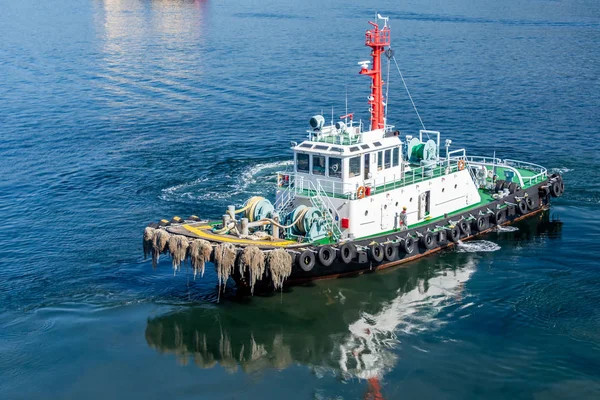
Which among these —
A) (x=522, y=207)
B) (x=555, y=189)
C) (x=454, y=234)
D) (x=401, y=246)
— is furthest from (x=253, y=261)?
(x=555, y=189)

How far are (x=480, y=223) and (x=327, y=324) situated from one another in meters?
9.82

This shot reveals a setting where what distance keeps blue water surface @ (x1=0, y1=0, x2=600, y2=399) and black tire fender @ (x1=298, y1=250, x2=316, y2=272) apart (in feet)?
4.41

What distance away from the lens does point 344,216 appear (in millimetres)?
27000

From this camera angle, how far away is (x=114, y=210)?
114 feet

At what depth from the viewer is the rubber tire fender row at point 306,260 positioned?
81.5 ft

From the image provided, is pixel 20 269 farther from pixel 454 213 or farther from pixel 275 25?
pixel 275 25

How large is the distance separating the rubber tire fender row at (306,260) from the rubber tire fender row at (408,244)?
168 inches

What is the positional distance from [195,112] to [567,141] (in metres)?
25.2

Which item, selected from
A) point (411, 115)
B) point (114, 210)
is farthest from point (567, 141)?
point (114, 210)

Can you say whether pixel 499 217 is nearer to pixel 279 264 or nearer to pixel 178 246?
pixel 279 264

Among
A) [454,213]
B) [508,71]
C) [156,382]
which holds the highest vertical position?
[508,71]

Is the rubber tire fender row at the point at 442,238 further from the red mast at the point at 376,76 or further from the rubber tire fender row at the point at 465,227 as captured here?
the red mast at the point at 376,76

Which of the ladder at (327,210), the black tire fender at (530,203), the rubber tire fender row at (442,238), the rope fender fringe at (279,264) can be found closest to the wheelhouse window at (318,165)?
the ladder at (327,210)

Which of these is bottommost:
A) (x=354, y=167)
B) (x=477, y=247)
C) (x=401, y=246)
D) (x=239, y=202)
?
(x=477, y=247)
